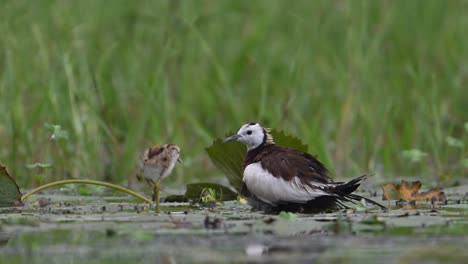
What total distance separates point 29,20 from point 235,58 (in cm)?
250

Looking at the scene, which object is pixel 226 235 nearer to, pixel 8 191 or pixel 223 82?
pixel 8 191

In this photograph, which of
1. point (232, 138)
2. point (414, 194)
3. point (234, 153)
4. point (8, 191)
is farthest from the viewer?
point (234, 153)

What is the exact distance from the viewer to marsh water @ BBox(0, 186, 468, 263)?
4812 mm

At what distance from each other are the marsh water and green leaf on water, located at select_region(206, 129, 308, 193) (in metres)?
0.66

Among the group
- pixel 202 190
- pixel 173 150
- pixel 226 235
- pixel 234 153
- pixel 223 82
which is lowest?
pixel 226 235

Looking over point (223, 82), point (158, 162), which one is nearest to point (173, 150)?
point (158, 162)

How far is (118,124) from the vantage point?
1098 centimetres

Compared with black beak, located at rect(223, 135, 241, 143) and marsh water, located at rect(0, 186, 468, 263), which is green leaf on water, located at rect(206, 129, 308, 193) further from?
marsh water, located at rect(0, 186, 468, 263)

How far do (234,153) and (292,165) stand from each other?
3.51ft

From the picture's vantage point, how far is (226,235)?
5.59 meters

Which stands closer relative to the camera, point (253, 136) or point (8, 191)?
point (8, 191)

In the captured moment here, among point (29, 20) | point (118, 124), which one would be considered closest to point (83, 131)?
point (118, 124)

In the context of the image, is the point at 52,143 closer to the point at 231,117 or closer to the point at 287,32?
the point at 231,117

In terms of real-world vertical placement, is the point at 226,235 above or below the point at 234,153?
below
